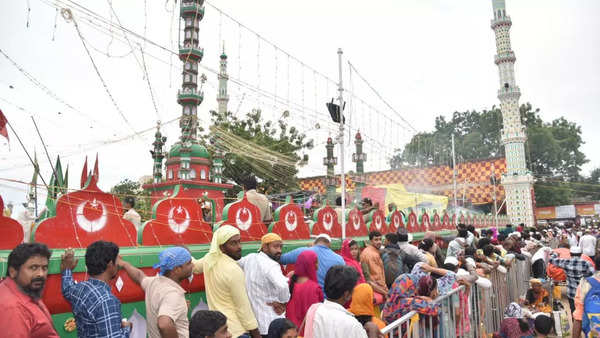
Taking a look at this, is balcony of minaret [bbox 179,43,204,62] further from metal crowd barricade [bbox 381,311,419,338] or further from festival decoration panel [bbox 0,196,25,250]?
metal crowd barricade [bbox 381,311,419,338]

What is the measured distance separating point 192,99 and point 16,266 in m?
15.0

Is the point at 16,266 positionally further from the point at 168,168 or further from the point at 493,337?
the point at 168,168

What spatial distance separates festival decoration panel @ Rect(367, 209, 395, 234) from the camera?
33.7 ft

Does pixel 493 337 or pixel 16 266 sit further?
pixel 493 337

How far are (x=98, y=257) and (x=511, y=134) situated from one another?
33.4 meters

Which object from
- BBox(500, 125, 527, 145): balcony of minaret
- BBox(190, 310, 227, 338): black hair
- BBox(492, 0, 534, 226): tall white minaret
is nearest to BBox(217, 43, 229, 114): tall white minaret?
BBox(492, 0, 534, 226): tall white minaret

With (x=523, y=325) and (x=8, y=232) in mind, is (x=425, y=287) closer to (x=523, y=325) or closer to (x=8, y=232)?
(x=523, y=325)

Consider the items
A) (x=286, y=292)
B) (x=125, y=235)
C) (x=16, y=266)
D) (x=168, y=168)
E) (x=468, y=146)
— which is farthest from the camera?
(x=468, y=146)

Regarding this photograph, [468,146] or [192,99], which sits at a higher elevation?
[468,146]

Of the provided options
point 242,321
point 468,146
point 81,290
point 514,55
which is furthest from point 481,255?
point 468,146

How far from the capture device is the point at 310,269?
11.6 ft

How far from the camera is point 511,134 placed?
3108 centimetres

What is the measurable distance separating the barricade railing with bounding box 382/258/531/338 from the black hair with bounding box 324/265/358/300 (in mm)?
658

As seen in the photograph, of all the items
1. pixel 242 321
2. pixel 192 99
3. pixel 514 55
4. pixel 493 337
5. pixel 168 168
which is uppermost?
pixel 514 55
